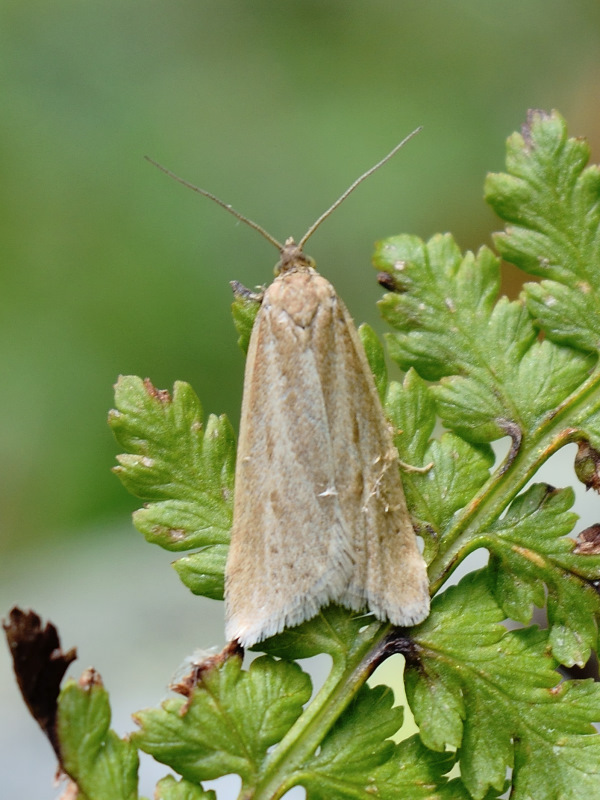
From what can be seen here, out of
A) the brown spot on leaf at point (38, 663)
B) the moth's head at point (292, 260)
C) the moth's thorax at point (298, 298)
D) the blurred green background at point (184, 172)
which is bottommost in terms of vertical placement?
the brown spot on leaf at point (38, 663)

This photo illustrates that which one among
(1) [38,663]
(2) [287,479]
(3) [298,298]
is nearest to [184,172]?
(3) [298,298]

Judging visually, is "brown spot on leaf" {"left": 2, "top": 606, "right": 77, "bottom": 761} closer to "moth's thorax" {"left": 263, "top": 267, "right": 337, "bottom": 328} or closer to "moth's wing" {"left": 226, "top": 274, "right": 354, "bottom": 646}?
"moth's wing" {"left": 226, "top": 274, "right": 354, "bottom": 646}

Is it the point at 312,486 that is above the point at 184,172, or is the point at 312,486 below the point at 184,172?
below

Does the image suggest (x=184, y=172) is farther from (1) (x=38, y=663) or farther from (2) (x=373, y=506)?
(1) (x=38, y=663)

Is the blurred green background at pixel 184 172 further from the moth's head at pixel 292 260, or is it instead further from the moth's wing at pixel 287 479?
the moth's wing at pixel 287 479

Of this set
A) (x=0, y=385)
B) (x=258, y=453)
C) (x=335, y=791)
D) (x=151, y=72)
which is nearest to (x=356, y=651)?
(x=335, y=791)

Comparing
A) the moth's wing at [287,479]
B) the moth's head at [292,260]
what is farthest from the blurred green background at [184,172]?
the moth's wing at [287,479]

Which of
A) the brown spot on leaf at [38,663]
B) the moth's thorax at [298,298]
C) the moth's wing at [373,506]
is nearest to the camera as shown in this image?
the brown spot on leaf at [38,663]
